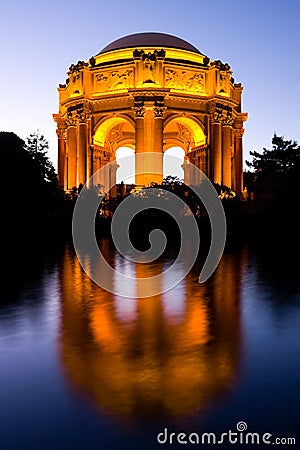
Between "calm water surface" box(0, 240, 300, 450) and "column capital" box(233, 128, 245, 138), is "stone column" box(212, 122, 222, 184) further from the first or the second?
"calm water surface" box(0, 240, 300, 450)

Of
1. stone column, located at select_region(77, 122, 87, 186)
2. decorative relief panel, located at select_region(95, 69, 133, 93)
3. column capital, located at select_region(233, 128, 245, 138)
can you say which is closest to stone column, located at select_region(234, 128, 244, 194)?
column capital, located at select_region(233, 128, 245, 138)

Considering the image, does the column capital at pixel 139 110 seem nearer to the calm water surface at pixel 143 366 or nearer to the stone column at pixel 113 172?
the stone column at pixel 113 172

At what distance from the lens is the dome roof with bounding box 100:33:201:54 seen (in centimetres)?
4669

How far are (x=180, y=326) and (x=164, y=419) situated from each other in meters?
3.12

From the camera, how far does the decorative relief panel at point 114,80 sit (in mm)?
43250

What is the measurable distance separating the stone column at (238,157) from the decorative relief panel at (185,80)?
8263 mm

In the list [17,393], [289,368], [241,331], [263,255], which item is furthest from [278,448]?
[263,255]

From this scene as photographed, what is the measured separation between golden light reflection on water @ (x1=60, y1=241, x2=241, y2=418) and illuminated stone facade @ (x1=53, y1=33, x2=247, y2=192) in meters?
32.7

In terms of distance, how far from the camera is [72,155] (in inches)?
1833

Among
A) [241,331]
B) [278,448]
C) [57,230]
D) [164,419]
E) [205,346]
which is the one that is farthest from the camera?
[57,230]

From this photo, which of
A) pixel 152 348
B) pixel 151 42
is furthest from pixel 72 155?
pixel 152 348

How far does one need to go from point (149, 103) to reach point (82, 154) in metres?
7.40

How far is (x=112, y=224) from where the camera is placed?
33.1 meters

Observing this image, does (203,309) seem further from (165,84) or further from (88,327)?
(165,84)
